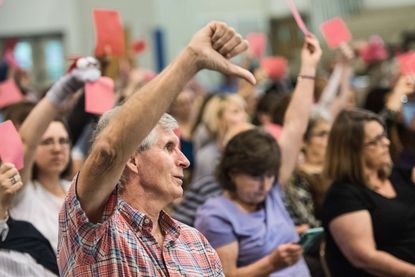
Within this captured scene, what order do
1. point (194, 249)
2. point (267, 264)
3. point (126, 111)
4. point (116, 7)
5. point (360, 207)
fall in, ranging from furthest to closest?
point (116, 7)
point (360, 207)
point (267, 264)
point (194, 249)
point (126, 111)

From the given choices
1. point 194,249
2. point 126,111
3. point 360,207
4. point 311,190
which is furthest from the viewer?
point 311,190

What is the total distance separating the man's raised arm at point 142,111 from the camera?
5.30 ft

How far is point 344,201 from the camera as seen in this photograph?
302 centimetres

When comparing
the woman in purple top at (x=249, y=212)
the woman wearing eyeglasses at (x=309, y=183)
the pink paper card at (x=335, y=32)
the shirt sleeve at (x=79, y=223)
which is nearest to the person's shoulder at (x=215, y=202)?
the woman in purple top at (x=249, y=212)

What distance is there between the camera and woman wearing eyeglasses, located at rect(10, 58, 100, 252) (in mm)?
2748

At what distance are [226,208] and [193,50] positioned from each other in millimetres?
1222

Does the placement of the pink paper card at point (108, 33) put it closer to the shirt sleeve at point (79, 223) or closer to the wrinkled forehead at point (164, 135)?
the wrinkled forehead at point (164, 135)

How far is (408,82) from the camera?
3.82 metres

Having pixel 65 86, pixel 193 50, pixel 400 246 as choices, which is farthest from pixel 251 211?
pixel 193 50

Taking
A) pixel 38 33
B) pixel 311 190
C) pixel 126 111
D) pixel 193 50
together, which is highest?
pixel 193 50

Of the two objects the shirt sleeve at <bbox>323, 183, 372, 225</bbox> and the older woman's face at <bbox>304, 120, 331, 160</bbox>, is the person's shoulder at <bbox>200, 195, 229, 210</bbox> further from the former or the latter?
the older woman's face at <bbox>304, 120, 331, 160</bbox>

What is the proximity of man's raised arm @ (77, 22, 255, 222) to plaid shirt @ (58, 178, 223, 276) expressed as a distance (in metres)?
0.04

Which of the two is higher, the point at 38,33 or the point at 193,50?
the point at 193,50

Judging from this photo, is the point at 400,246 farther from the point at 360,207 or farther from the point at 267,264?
the point at 267,264
